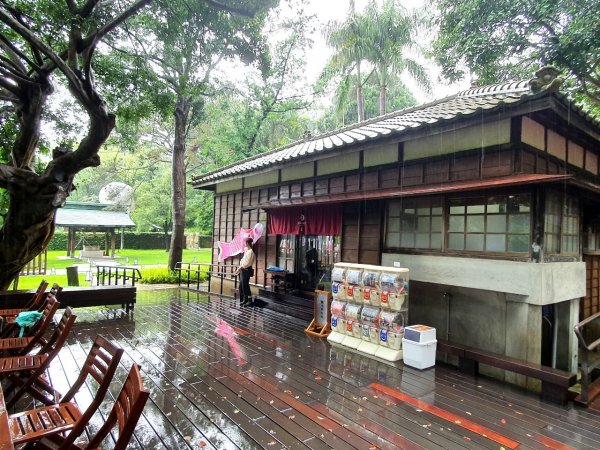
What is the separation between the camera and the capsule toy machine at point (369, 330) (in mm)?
6223

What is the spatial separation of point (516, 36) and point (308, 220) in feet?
21.7

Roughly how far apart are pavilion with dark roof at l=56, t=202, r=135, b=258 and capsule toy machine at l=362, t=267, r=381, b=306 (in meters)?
23.7

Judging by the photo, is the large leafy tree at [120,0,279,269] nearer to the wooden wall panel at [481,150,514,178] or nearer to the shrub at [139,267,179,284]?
the wooden wall panel at [481,150,514,178]

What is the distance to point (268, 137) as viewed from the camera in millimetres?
23797

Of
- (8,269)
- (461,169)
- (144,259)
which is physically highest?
(461,169)

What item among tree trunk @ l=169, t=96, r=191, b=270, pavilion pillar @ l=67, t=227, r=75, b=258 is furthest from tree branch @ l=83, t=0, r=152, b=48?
pavilion pillar @ l=67, t=227, r=75, b=258

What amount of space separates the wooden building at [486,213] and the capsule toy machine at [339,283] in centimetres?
104

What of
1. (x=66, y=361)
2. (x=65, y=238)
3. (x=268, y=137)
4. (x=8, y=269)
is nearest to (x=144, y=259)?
(x=65, y=238)

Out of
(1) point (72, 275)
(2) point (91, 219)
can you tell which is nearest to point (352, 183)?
(1) point (72, 275)

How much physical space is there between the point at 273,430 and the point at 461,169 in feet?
17.2

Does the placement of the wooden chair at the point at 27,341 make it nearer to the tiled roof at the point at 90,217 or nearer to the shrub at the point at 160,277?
the shrub at the point at 160,277

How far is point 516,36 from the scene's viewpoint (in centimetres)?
795

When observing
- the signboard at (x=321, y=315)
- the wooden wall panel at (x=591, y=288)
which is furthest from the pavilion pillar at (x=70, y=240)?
the wooden wall panel at (x=591, y=288)

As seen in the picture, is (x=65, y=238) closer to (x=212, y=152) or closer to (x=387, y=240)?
(x=212, y=152)
